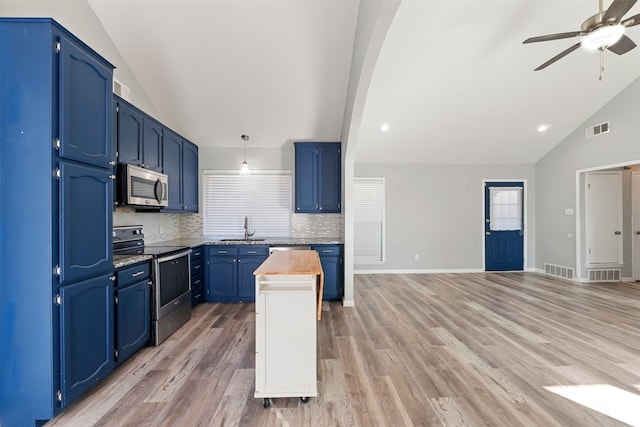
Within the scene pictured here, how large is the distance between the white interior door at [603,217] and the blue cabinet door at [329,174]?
16.3ft

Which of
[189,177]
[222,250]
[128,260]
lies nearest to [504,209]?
[222,250]


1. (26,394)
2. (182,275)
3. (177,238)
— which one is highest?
(177,238)

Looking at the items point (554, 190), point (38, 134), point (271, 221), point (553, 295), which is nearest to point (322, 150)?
point (271, 221)

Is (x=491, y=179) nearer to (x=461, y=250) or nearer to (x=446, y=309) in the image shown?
(x=461, y=250)

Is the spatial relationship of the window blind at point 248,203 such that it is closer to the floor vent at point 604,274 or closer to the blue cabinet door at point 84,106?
the blue cabinet door at point 84,106

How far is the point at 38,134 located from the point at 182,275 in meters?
2.11

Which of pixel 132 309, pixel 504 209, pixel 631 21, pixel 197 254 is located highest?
pixel 631 21

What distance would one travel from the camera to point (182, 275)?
11.2ft

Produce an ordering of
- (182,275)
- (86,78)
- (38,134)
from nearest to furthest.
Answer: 1. (38,134)
2. (86,78)
3. (182,275)

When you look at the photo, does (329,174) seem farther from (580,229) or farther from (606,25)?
(580,229)

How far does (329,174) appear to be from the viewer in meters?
4.79

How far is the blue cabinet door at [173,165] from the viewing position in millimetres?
3802

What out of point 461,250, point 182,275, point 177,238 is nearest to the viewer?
point 182,275

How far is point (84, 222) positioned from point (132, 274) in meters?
0.76
